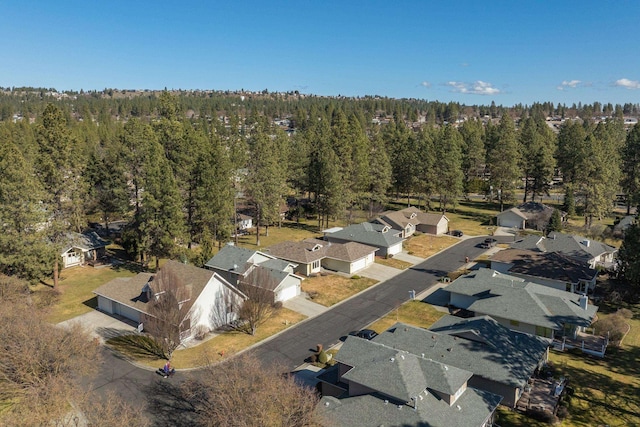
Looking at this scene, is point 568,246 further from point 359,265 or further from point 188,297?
point 188,297

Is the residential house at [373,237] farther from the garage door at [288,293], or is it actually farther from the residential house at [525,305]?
the garage door at [288,293]

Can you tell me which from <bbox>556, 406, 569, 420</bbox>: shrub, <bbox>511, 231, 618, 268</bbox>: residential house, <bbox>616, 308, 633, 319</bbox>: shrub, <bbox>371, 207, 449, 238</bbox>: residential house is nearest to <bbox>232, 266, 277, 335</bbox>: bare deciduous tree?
<bbox>556, 406, 569, 420</bbox>: shrub

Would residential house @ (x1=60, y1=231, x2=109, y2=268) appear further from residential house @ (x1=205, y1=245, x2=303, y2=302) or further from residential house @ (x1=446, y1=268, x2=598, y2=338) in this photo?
residential house @ (x1=446, y1=268, x2=598, y2=338)

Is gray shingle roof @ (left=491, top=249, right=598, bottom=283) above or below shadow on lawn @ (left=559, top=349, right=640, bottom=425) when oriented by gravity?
above

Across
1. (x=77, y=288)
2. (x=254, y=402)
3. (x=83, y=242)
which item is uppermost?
(x=254, y=402)

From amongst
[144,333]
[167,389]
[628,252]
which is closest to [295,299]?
[144,333]

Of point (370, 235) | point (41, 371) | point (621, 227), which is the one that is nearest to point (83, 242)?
point (41, 371)
